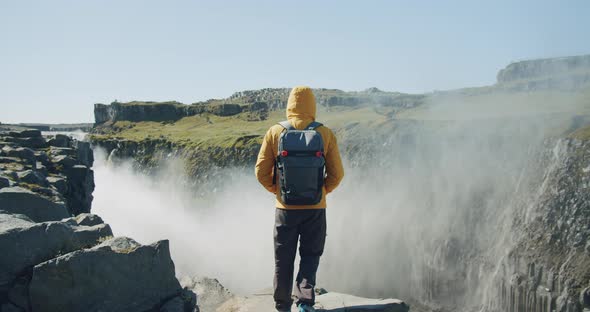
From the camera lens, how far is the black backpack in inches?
275

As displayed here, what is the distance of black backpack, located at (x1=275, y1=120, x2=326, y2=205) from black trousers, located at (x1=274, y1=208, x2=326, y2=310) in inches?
13.2

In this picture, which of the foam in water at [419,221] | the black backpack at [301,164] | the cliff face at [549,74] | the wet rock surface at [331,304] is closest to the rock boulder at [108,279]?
the wet rock surface at [331,304]

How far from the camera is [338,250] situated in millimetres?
35719

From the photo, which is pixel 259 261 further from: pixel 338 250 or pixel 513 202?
pixel 513 202

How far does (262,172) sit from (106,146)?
77.9m

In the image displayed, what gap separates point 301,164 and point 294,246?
149 cm

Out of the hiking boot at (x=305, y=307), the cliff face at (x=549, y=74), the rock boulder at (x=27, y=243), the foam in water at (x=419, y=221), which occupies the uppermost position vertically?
the cliff face at (x=549, y=74)

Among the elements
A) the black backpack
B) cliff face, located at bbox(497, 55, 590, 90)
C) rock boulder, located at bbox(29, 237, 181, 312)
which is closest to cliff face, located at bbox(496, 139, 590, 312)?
the black backpack

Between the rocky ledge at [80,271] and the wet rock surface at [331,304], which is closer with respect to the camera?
the rocky ledge at [80,271]

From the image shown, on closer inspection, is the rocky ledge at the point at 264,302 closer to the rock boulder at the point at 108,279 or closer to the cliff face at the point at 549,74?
the rock boulder at the point at 108,279

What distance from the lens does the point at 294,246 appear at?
761 centimetres

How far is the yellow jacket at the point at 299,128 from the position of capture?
7453 mm

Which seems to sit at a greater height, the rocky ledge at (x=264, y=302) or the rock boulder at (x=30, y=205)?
the rock boulder at (x=30, y=205)

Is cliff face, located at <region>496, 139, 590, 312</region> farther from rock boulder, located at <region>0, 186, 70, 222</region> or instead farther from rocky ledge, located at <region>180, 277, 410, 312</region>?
rock boulder, located at <region>0, 186, 70, 222</region>
